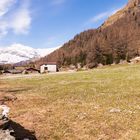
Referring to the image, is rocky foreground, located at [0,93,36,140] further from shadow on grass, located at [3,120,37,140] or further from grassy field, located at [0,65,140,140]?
grassy field, located at [0,65,140,140]

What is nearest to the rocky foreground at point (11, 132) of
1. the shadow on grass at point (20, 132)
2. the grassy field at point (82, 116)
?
the shadow on grass at point (20, 132)

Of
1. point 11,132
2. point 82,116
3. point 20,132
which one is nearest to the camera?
point 11,132

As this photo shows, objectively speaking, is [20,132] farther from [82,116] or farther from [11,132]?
[82,116]

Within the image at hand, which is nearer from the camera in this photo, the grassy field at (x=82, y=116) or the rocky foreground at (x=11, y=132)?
the rocky foreground at (x=11, y=132)

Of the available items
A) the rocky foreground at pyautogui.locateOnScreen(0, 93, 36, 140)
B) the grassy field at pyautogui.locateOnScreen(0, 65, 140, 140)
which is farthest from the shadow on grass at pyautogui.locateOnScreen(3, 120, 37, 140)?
the grassy field at pyautogui.locateOnScreen(0, 65, 140, 140)

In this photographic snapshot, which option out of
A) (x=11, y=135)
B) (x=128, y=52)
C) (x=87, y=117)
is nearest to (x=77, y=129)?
(x=87, y=117)

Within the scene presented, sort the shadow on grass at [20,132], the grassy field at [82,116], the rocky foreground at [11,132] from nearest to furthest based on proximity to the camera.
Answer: the rocky foreground at [11,132]
the shadow on grass at [20,132]
the grassy field at [82,116]

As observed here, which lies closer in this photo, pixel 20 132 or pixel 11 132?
pixel 11 132

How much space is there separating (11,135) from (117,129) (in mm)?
6699

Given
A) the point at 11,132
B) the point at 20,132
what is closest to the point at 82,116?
the point at 20,132

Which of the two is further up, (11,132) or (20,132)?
(11,132)

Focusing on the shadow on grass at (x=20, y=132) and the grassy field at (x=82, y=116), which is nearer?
the shadow on grass at (x=20, y=132)

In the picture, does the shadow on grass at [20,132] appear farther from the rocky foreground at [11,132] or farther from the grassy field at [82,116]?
the grassy field at [82,116]

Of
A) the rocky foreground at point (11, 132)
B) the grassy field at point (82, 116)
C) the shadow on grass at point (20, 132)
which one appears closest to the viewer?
the rocky foreground at point (11, 132)
